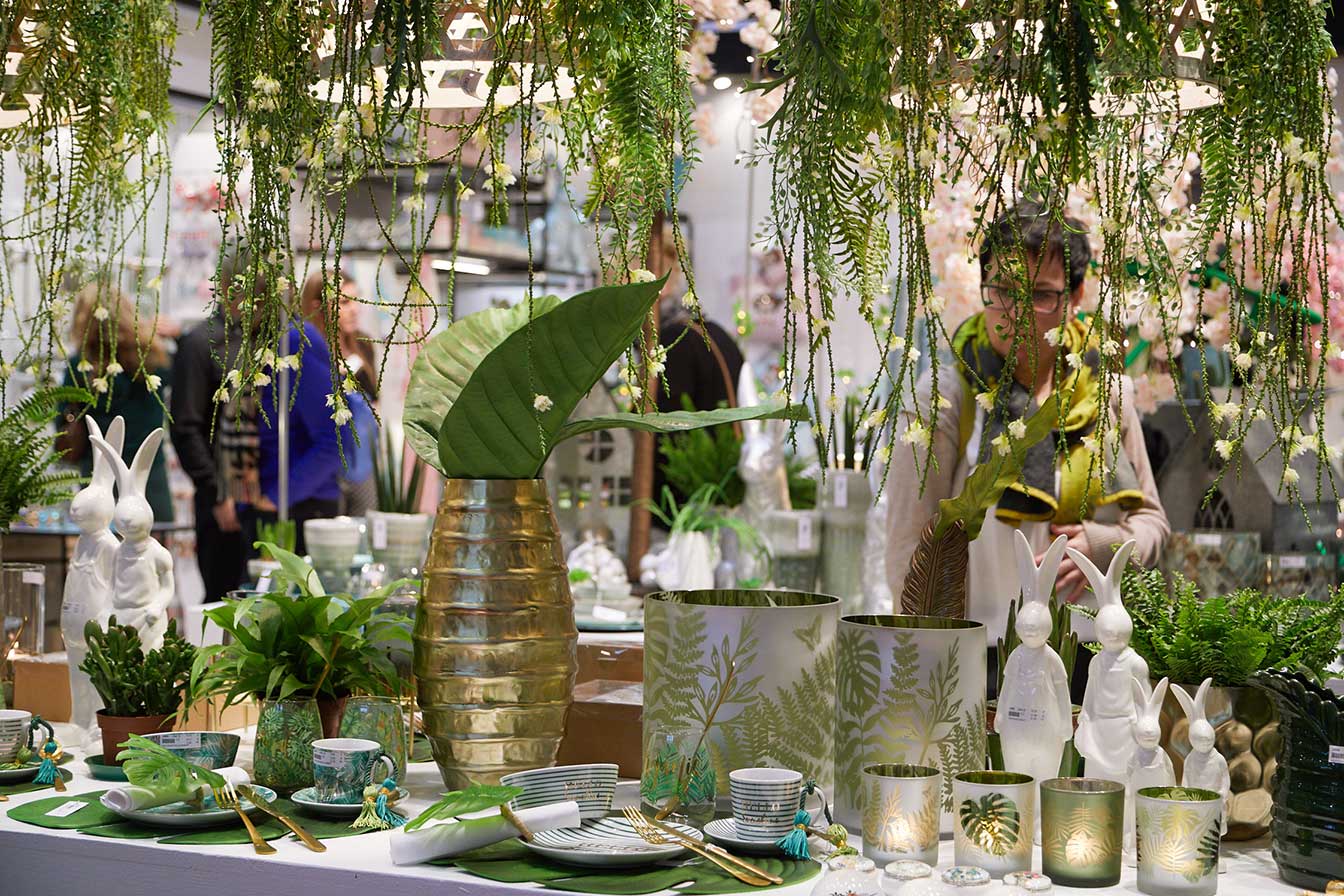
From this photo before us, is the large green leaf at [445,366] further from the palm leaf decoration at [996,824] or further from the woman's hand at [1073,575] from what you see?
the woman's hand at [1073,575]

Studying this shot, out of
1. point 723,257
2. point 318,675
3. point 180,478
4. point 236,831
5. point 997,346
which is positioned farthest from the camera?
point 180,478

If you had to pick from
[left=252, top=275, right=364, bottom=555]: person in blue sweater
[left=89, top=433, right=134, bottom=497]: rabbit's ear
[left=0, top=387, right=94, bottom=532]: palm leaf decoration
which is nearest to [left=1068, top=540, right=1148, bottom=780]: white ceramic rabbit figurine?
[left=89, top=433, right=134, bottom=497]: rabbit's ear

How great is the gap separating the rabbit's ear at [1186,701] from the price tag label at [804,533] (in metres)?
2.76

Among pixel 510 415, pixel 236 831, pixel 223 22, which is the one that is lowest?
pixel 236 831

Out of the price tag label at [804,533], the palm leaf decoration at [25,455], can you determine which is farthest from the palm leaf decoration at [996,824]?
the price tag label at [804,533]

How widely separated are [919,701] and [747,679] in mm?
163

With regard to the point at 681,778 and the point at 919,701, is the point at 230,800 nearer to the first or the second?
the point at 681,778

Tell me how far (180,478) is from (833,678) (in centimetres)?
579

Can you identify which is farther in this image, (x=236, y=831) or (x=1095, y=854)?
(x=236, y=831)

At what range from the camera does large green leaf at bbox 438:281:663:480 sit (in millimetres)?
1387

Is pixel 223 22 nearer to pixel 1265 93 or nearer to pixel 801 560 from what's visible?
pixel 1265 93

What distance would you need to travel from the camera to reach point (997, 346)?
92.2 inches

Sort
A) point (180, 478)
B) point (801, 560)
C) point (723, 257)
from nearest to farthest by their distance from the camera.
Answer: point (801, 560)
point (723, 257)
point (180, 478)

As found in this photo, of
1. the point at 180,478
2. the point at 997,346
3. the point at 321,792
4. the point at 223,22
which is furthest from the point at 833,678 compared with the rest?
the point at 180,478
